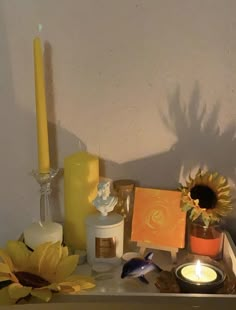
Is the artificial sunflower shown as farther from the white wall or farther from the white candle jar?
the white wall

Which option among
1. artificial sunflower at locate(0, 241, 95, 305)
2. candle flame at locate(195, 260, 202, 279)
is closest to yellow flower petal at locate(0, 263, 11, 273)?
artificial sunflower at locate(0, 241, 95, 305)

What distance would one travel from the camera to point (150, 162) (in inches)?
34.2

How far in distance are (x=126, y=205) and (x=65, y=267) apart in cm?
19

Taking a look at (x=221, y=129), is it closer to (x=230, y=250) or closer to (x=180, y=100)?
(x=180, y=100)

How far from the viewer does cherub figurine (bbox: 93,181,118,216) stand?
0.78 m

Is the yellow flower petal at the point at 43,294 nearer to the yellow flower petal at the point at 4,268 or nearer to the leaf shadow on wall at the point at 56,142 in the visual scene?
the yellow flower petal at the point at 4,268

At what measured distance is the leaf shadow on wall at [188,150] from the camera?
84 cm

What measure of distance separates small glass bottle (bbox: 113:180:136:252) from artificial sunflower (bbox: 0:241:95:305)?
16cm

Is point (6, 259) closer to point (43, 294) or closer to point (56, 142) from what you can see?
point (43, 294)

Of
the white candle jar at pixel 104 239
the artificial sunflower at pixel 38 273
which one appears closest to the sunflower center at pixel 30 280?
the artificial sunflower at pixel 38 273

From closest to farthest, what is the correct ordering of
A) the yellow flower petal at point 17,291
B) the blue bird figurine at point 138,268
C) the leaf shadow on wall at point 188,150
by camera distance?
the yellow flower petal at point 17,291 → the blue bird figurine at point 138,268 → the leaf shadow on wall at point 188,150

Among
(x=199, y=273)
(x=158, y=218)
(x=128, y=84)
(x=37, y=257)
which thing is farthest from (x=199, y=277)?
(x=128, y=84)

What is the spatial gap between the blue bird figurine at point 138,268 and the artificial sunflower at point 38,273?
0.06m

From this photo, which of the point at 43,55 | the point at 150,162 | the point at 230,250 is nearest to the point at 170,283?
the point at 230,250
